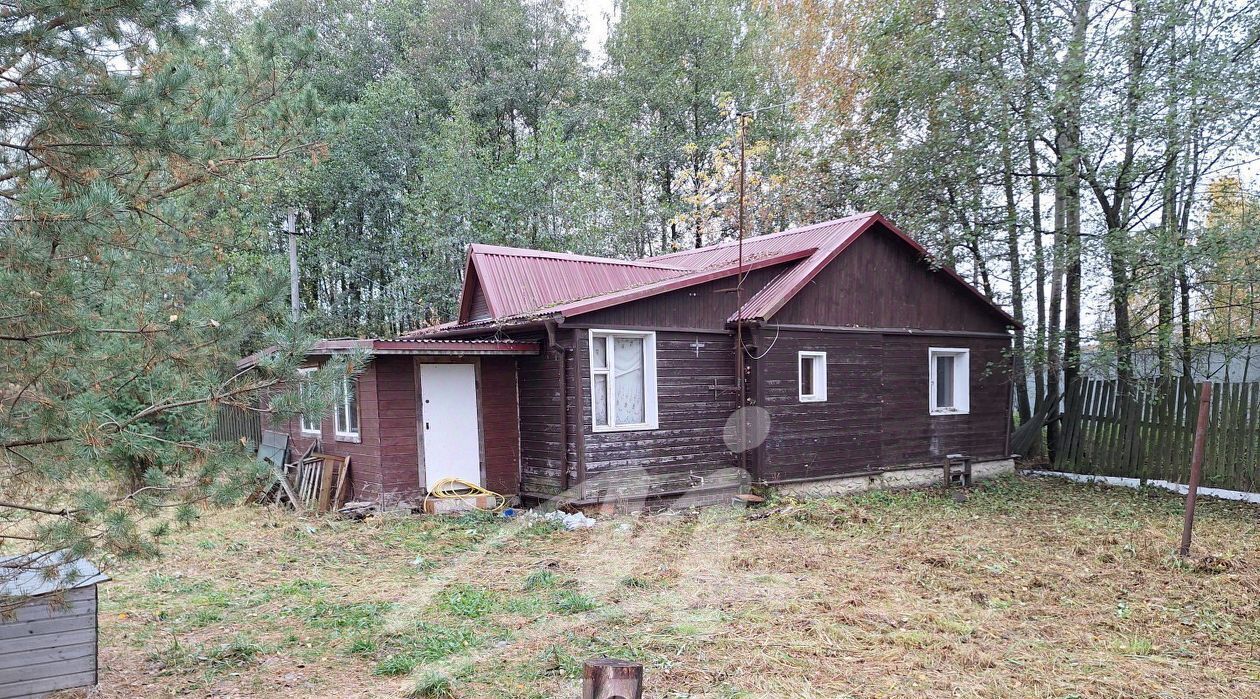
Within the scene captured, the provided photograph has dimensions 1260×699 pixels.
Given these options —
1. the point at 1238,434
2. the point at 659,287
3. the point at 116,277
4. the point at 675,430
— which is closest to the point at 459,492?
the point at 675,430

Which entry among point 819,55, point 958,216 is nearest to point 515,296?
point 958,216

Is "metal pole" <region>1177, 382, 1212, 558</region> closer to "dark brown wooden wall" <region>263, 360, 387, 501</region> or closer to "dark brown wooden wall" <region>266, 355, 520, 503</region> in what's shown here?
"dark brown wooden wall" <region>266, 355, 520, 503</region>

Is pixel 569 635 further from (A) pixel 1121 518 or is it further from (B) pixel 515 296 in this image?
(A) pixel 1121 518

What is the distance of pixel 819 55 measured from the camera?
19.0 metres

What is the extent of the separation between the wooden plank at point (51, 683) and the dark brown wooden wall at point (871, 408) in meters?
8.33

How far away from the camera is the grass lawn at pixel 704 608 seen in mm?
4633

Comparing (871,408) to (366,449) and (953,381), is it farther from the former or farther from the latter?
(366,449)

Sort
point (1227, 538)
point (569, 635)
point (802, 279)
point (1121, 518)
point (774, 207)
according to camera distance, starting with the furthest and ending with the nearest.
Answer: point (774, 207) → point (802, 279) → point (1121, 518) → point (1227, 538) → point (569, 635)

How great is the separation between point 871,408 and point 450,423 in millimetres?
6620

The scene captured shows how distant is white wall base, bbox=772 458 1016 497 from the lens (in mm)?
11508

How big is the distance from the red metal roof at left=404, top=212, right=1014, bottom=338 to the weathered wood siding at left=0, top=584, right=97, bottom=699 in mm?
6230

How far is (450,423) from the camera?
10477 mm

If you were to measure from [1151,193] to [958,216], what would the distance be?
277 centimetres

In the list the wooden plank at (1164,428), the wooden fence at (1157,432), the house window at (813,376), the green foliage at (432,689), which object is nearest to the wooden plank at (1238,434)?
the wooden fence at (1157,432)
